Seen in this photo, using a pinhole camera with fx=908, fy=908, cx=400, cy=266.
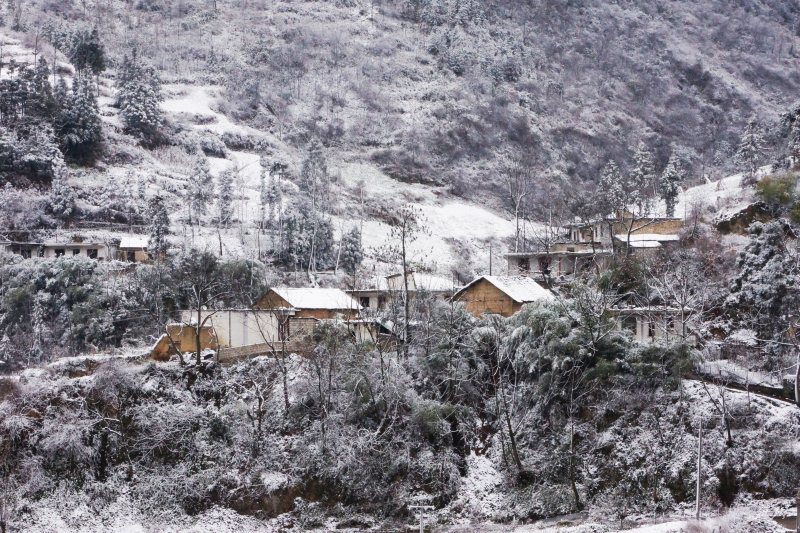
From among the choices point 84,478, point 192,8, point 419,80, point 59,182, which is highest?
point 192,8

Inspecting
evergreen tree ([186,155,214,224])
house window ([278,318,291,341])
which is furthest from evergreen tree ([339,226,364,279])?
house window ([278,318,291,341])

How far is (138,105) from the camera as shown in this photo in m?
110

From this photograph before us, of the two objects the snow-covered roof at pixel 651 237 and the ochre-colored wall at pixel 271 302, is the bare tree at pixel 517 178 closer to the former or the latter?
the snow-covered roof at pixel 651 237

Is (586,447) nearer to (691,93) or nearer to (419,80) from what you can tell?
(419,80)

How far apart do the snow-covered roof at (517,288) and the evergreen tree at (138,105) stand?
70.9m

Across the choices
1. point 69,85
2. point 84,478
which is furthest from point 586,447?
point 69,85

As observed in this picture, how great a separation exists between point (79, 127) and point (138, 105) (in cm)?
1304

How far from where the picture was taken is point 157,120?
114m

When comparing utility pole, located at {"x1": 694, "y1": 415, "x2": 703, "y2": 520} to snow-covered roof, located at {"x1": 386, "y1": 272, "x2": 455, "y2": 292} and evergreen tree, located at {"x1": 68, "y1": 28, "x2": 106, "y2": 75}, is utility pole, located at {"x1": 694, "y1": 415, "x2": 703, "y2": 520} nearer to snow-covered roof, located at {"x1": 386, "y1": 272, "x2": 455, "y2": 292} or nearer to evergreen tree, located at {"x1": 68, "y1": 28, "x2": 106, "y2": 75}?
snow-covered roof, located at {"x1": 386, "y1": 272, "x2": 455, "y2": 292}

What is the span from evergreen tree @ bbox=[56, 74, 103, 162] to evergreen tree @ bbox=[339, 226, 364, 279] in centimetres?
3267

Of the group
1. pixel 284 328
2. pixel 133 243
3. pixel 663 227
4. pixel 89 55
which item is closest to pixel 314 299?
pixel 284 328

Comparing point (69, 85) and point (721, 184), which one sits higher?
point (69, 85)

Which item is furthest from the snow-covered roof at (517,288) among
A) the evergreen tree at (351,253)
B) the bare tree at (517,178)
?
the bare tree at (517,178)

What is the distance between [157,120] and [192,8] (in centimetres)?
9092
